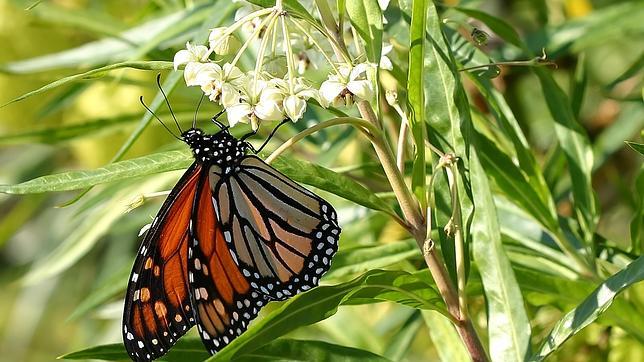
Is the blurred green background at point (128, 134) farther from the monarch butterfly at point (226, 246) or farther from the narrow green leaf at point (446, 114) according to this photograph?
the narrow green leaf at point (446, 114)

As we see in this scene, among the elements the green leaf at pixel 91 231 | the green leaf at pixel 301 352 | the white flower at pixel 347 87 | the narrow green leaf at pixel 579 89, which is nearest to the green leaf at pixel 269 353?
the green leaf at pixel 301 352

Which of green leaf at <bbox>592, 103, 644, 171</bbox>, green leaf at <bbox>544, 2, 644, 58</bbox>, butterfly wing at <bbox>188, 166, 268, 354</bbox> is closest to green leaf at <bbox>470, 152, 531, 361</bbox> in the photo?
butterfly wing at <bbox>188, 166, 268, 354</bbox>

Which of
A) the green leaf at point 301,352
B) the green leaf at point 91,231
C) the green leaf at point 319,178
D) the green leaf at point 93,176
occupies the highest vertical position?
the green leaf at point 91,231

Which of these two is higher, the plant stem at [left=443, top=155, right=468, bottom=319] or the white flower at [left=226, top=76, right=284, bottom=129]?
the white flower at [left=226, top=76, right=284, bottom=129]

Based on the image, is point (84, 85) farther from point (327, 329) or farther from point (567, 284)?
point (567, 284)

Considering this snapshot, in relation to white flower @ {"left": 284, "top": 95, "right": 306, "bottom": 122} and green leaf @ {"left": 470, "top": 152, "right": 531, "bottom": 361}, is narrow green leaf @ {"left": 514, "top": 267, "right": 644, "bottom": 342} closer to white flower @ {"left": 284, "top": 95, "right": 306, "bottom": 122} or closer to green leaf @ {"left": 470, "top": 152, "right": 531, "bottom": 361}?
green leaf @ {"left": 470, "top": 152, "right": 531, "bottom": 361}

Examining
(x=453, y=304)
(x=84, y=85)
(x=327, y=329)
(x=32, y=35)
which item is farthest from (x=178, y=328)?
(x=32, y=35)
